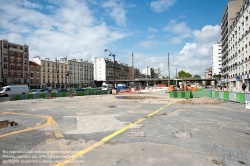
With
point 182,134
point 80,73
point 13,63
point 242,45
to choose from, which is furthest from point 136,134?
point 80,73

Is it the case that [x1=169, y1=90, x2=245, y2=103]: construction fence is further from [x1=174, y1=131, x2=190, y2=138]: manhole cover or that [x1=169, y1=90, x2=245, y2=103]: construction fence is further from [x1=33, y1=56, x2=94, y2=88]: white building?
[x1=33, y1=56, x2=94, y2=88]: white building

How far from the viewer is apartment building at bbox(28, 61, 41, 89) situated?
232 ft

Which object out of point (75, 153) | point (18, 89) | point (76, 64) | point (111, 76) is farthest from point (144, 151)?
point (111, 76)

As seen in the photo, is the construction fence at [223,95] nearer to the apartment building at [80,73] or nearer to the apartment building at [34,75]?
the apartment building at [34,75]

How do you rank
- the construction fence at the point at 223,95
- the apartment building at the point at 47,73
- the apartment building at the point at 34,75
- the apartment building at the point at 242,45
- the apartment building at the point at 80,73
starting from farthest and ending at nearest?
the apartment building at the point at 80,73 → the apartment building at the point at 47,73 → the apartment building at the point at 34,75 → the apartment building at the point at 242,45 → the construction fence at the point at 223,95

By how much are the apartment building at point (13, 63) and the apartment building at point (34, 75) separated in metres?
2.32

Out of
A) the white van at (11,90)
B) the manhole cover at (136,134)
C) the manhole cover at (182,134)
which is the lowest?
the manhole cover at (182,134)

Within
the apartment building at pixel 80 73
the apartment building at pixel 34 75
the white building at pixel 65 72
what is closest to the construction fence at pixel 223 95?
the white building at pixel 65 72

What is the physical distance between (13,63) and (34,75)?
1030cm

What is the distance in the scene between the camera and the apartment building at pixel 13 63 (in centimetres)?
5984

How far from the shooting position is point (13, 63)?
6353cm

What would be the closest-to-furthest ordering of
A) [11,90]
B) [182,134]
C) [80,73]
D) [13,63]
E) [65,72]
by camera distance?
[182,134], [11,90], [13,63], [65,72], [80,73]

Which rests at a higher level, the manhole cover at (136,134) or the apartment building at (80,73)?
the apartment building at (80,73)

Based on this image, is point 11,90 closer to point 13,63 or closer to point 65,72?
point 13,63
